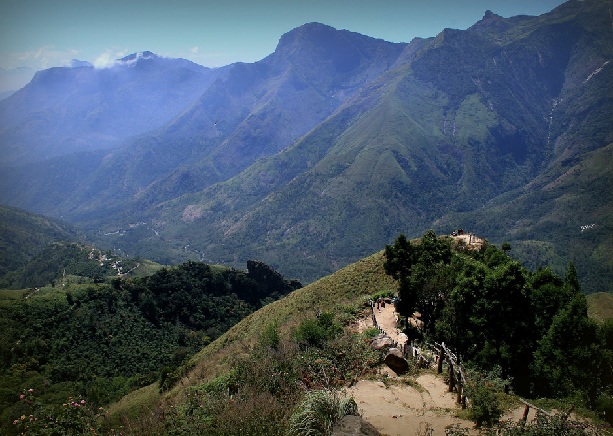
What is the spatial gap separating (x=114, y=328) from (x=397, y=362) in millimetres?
57931

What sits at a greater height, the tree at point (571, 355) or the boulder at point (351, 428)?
the boulder at point (351, 428)

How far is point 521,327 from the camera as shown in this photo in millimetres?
21703

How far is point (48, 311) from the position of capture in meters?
57.7

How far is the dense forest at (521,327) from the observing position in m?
18.6

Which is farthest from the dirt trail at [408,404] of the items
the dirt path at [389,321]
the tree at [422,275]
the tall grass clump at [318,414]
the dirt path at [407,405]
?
the tree at [422,275]

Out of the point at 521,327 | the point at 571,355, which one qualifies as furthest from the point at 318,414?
the point at 521,327

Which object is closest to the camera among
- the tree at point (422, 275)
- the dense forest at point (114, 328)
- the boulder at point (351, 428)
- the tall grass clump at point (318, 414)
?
the boulder at point (351, 428)

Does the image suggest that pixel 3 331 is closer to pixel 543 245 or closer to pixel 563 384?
pixel 563 384

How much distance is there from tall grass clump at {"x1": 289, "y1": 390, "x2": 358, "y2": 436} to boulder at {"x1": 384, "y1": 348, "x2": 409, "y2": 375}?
6439 mm

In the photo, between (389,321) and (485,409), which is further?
(389,321)

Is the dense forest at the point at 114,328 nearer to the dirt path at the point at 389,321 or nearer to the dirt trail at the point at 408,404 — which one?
the dirt path at the point at 389,321

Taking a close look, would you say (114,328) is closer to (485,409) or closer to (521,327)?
(521,327)

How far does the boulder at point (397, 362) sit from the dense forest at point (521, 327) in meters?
4.42

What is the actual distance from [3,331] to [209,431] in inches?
2139
